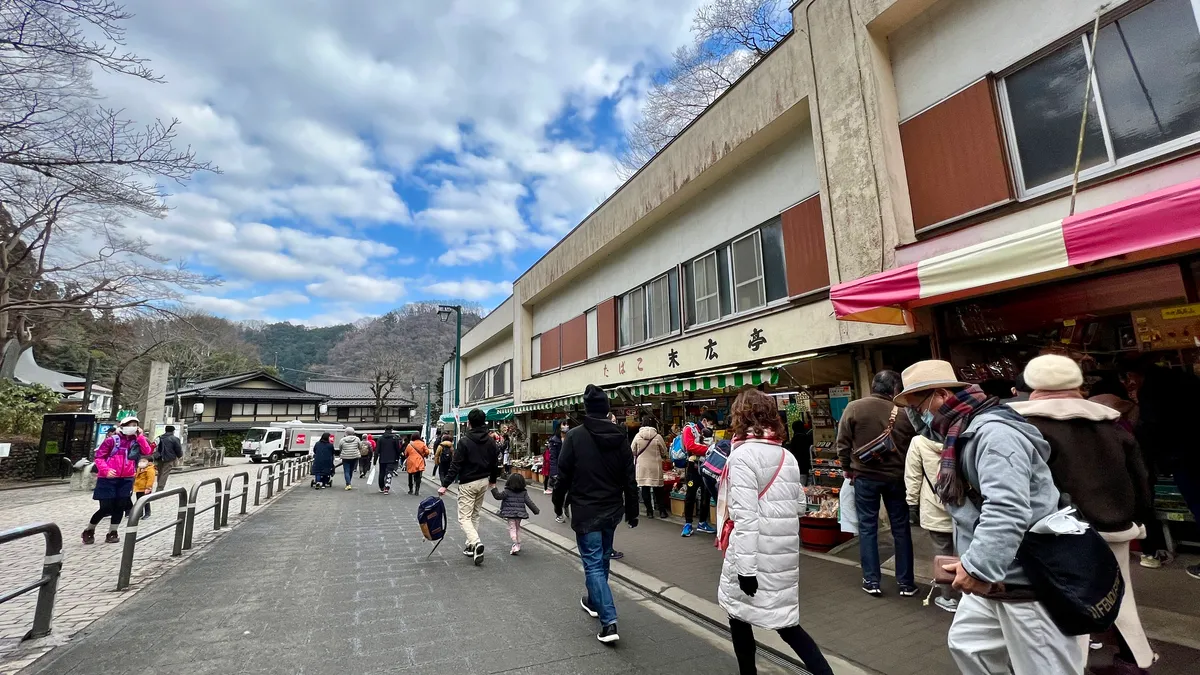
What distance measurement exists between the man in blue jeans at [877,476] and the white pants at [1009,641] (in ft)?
8.33

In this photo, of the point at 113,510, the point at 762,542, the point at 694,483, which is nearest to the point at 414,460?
the point at 113,510

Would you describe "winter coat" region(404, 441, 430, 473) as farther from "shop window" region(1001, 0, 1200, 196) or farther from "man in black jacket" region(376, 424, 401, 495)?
"shop window" region(1001, 0, 1200, 196)

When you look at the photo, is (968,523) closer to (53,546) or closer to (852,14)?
(53,546)

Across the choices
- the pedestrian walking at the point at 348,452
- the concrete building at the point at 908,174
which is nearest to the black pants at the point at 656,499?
the concrete building at the point at 908,174

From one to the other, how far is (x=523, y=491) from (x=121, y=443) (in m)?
6.12

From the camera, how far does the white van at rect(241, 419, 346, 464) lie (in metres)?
34.8

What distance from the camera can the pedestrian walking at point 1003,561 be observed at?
202cm

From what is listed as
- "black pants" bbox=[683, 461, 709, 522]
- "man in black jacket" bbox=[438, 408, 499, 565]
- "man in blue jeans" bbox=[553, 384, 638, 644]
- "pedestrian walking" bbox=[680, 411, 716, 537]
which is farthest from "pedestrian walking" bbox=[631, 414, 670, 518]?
"man in blue jeans" bbox=[553, 384, 638, 644]

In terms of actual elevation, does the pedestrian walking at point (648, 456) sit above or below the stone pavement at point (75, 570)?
above

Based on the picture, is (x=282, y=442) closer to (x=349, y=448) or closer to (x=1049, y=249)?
(x=349, y=448)

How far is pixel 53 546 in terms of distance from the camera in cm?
424

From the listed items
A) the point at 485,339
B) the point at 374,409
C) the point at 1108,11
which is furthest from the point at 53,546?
the point at 374,409

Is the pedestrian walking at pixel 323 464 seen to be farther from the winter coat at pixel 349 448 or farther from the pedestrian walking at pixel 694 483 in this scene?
the pedestrian walking at pixel 694 483

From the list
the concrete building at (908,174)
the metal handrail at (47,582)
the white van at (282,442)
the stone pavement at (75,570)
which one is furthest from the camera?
the white van at (282,442)
